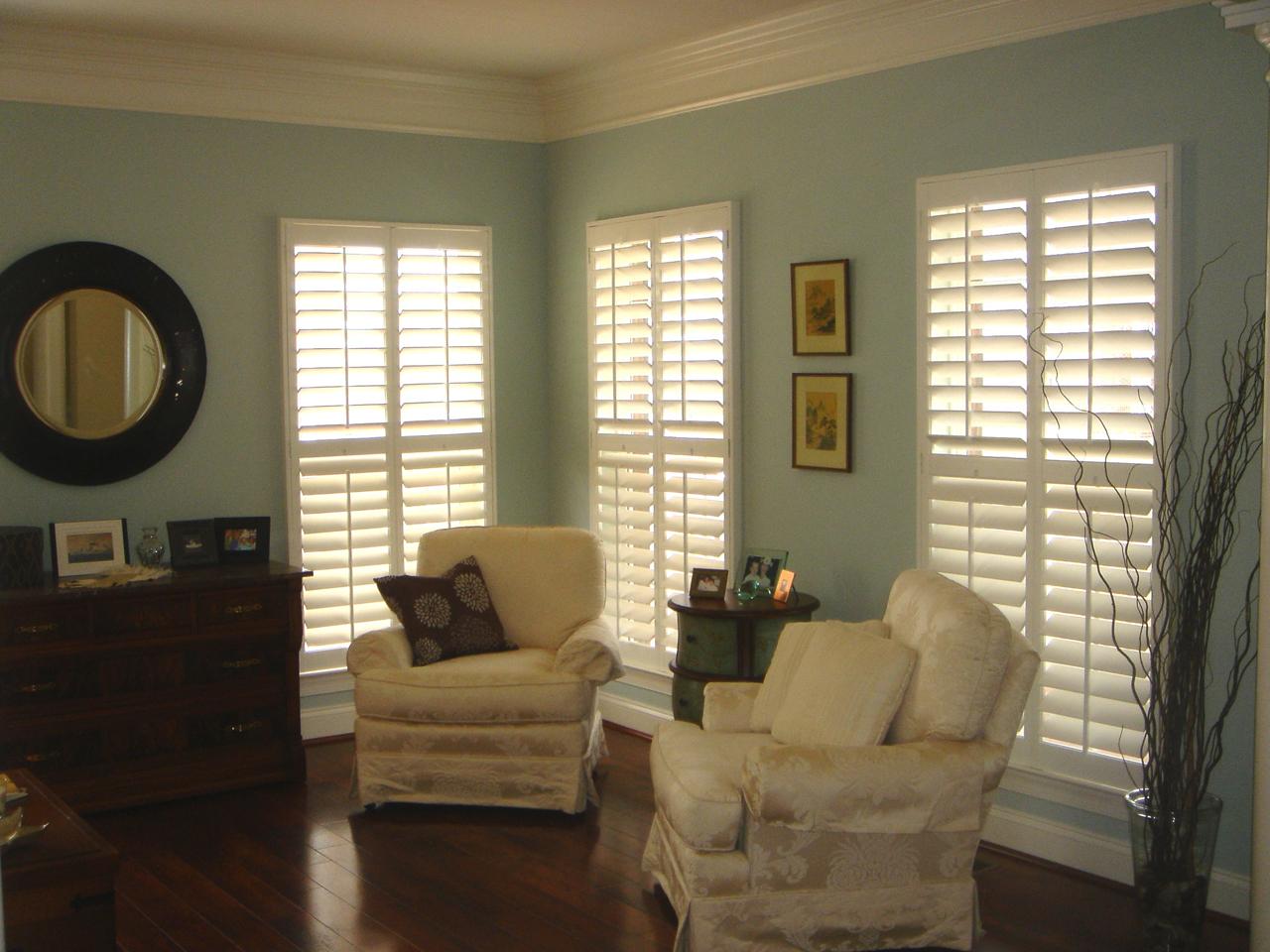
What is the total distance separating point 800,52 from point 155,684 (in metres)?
3.30

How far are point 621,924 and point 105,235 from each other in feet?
10.8

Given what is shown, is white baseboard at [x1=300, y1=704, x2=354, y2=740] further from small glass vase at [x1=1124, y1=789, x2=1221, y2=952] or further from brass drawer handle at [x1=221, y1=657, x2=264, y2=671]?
small glass vase at [x1=1124, y1=789, x2=1221, y2=952]

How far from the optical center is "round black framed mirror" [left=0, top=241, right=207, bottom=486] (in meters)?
4.73

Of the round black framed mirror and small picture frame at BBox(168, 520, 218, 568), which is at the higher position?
the round black framed mirror

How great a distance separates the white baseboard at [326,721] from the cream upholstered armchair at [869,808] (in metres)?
2.50

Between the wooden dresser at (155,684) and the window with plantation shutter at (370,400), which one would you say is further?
the window with plantation shutter at (370,400)

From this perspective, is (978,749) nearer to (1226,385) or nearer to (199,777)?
(1226,385)

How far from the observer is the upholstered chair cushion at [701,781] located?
3.18 meters

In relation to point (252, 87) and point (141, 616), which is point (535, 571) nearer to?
point (141, 616)

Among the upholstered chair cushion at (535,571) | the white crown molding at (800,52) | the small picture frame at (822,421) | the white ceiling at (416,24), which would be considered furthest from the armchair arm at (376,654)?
the white crown molding at (800,52)

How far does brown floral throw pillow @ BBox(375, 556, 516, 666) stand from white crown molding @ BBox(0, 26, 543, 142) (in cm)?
207

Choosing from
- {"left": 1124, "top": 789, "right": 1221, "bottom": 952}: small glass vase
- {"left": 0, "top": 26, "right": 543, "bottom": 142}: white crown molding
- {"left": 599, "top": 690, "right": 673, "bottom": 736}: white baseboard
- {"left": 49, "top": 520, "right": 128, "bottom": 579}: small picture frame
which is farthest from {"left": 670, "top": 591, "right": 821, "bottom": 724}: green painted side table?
{"left": 0, "top": 26, "right": 543, "bottom": 142}: white crown molding

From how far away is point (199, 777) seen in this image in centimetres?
468

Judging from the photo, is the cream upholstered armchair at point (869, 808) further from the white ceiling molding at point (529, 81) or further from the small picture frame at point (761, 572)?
the white ceiling molding at point (529, 81)
